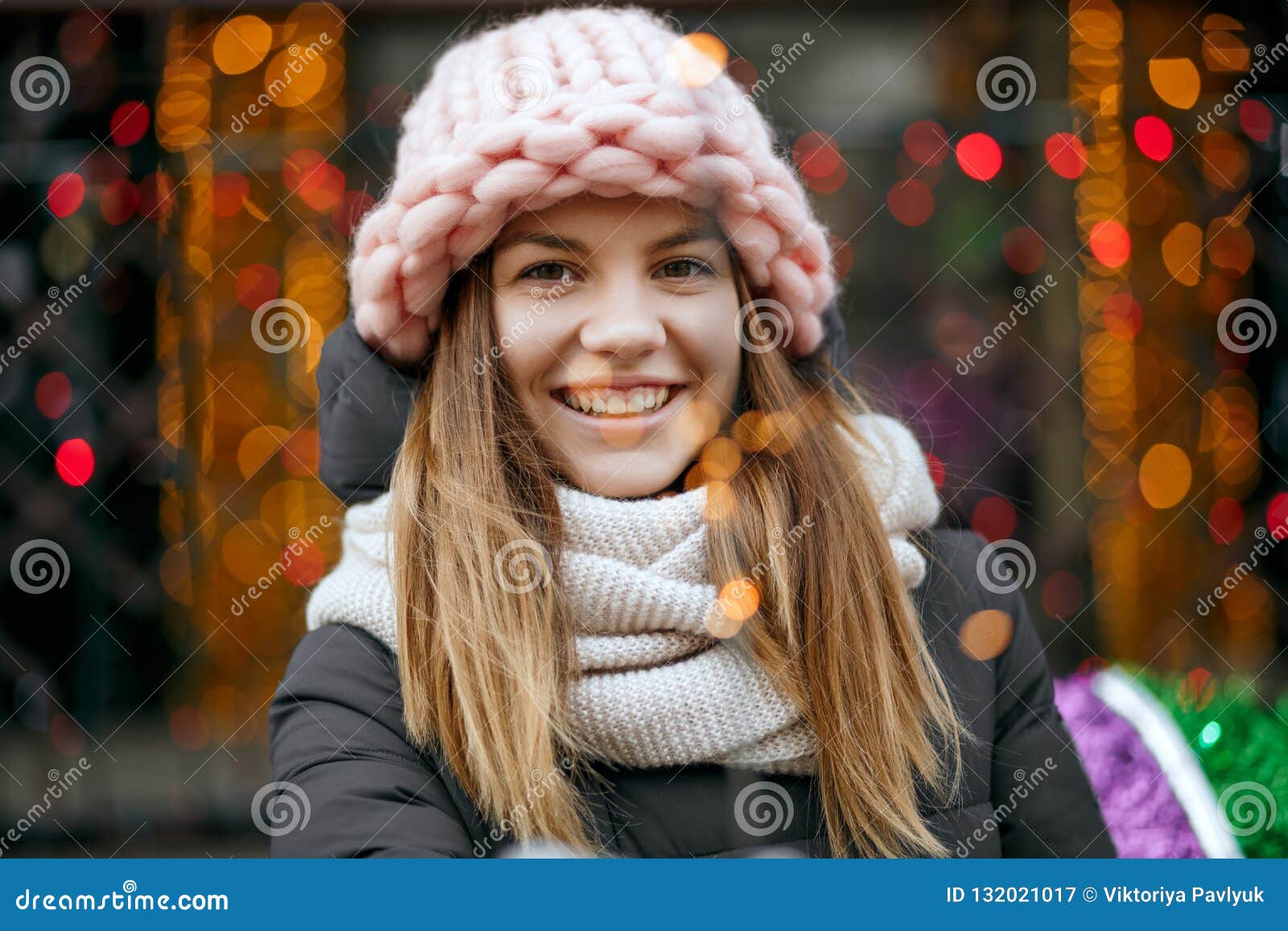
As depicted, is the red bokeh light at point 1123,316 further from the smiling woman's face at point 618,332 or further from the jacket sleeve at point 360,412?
the jacket sleeve at point 360,412

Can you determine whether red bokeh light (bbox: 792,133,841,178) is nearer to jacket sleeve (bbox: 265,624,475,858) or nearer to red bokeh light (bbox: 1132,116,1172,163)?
red bokeh light (bbox: 1132,116,1172,163)

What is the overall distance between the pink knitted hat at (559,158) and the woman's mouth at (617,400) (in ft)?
0.73

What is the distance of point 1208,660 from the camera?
8.62 feet

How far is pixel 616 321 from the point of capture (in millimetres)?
1249

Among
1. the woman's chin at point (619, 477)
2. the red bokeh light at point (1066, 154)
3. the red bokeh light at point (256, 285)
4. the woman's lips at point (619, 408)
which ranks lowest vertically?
the red bokeh light at point (256, 285)

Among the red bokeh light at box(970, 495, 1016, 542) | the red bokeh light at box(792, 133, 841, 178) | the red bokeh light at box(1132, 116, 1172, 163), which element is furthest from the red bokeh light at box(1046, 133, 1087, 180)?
the red bokeh light at box(970, 495, 1016, 542)

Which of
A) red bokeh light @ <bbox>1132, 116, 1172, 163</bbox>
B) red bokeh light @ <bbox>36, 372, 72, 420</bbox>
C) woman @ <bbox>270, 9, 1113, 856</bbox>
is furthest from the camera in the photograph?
red bokeh light @ <bbox>36, 372, 72, 420</bbox>

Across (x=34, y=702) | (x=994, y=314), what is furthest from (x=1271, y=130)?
(x=34, y=702)

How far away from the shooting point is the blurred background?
2588 millimetres

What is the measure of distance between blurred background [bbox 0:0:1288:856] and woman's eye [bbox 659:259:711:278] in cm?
137

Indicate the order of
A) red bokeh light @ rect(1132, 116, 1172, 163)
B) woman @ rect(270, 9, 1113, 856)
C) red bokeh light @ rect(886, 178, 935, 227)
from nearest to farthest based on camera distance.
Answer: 1. woman @ rect(270, 9, 1113, 856)
2. red bokeh light @ rect(1132, 116, 1172, 163)
3. red bokeh light @ rect(886, 178, 935, 227)

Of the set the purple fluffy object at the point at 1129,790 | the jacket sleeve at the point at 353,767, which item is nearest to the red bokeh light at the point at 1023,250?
the purple fluffy object at the point at 1129,790

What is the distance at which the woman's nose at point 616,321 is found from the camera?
49.1 inches

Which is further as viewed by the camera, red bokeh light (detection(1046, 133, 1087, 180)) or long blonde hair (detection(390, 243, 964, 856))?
red bokeh light (detection(1046, 133, 1087, 180))
